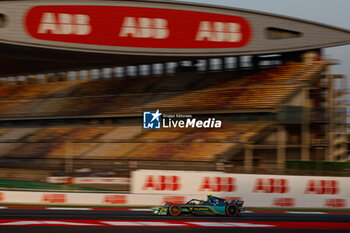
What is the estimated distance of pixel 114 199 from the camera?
21.5 m

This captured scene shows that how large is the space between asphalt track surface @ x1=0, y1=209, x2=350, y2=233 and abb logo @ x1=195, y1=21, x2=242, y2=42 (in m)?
16.0

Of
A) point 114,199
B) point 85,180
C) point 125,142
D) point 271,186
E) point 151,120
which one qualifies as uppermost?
point 151,120

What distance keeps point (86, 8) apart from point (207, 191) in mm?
14356

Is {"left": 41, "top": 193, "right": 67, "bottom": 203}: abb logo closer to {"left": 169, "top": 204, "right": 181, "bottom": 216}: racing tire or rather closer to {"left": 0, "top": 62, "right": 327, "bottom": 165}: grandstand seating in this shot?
{"left": 169, "top": 204, "right": 181, "bottom": 216}: racing tire

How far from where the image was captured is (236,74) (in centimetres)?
3747

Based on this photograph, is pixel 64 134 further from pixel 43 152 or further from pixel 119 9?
pixel 119 9

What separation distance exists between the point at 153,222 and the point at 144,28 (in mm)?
17402

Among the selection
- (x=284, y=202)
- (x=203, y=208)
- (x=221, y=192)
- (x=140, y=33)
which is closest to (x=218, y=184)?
(x=221, y=192)

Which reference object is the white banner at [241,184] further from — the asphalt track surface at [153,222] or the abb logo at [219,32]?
the abb logo at [219,32]

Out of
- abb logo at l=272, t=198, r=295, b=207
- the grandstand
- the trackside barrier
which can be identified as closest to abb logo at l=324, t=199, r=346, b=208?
the trackside barrier

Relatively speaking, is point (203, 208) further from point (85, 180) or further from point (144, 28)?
point (144, 28)

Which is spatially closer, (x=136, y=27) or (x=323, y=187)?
(x=323, y=187)

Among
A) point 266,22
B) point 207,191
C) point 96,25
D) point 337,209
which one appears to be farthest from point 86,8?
point 337,209

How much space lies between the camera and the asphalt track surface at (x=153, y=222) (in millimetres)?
14102
